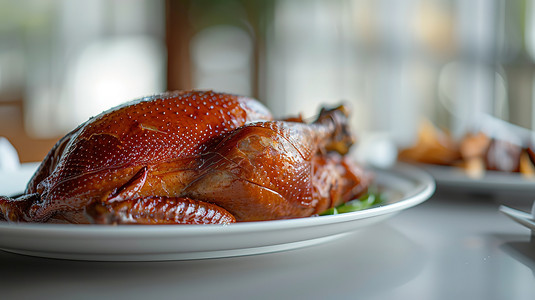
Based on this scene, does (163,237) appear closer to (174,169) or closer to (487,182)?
(174,169)

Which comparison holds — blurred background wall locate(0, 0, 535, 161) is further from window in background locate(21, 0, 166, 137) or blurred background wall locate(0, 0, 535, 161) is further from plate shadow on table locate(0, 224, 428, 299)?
plate shadow on table locate(0, 224, 428, 299)

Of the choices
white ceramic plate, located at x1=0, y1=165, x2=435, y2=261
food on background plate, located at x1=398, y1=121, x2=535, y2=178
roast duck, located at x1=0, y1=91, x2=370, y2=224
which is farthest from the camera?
food on background plate, located at x1=398, y1=121, x2=535, y2=178

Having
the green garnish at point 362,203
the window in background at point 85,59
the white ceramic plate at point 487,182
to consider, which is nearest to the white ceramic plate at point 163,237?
the green garnish at point 362,203

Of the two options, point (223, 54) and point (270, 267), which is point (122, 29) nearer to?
point (223, 54)

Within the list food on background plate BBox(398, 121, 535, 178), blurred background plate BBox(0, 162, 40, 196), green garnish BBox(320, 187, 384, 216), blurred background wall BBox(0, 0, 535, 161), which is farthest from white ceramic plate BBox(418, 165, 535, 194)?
blurred background wall BBox(0, 0, 535, 161)

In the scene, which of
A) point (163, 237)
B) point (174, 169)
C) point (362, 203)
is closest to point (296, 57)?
point (362, 203)

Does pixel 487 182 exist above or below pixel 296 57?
below
